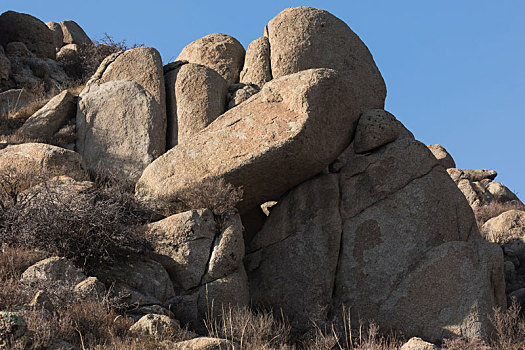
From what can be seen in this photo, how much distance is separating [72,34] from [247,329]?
23.3 metres

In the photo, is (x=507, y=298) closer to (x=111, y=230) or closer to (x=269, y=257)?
(x=269, y=257)

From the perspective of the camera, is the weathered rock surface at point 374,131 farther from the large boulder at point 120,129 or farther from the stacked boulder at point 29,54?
the stacked boulder at point 29,54

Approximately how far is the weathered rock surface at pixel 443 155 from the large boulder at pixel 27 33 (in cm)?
1345

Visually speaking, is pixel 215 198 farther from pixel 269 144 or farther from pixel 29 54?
pixel 29 54

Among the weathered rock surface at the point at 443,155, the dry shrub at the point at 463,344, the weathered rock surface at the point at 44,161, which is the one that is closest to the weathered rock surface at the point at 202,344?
the dry shrub at the point at 463,344

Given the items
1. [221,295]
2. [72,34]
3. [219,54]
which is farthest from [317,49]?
[72,34]

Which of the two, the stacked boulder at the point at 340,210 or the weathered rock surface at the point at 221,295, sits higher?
the stacked boulder at the point at 340,210

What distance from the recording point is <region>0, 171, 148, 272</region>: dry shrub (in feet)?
34.8

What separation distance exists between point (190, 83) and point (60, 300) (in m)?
7.55

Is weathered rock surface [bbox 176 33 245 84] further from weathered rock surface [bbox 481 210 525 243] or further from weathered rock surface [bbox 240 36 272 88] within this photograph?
weathered rock surface [bbox 481 210 525 243]

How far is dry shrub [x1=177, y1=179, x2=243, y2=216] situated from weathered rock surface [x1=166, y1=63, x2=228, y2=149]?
3022mm

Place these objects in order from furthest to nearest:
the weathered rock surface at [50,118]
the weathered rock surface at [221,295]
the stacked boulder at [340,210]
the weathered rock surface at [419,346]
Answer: the weathered rock surface at [50,118], the stacked boulder at [340,210], the weathered rock surface at [221,295], the weathered rock surface at [419,346]

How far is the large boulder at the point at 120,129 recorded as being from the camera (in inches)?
586

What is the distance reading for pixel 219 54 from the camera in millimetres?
16922
